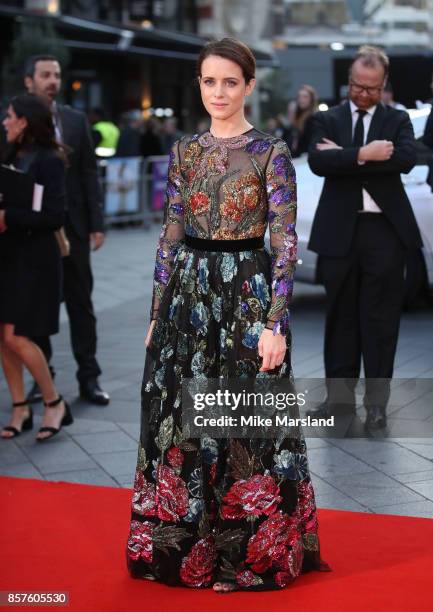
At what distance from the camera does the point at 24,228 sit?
672cm

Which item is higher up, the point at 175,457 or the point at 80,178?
the point at 80,178

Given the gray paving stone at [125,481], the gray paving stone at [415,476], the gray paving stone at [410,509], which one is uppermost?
the gray paving stone at [410,509]

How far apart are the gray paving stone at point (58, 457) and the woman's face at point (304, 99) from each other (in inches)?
292

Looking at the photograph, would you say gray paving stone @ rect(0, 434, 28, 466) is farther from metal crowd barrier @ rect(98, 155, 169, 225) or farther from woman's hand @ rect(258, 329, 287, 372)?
metal crowd barrier @ rect(98, 155, 169, 225)

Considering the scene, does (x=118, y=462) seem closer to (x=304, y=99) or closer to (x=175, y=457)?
(x=175, y=457)

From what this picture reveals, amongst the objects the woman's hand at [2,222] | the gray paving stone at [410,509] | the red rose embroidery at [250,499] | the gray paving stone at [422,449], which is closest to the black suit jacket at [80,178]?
the woman's hand at [2,222]

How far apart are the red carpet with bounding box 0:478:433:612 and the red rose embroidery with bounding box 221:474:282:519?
30 cm

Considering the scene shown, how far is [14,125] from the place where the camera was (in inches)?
265

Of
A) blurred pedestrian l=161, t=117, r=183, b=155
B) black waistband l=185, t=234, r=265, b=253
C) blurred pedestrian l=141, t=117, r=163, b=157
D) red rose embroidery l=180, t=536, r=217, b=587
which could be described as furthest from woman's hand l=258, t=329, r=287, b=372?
blurred pedestrian l=161, t=117, r=183, b=155

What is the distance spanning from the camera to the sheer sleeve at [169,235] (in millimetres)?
4629

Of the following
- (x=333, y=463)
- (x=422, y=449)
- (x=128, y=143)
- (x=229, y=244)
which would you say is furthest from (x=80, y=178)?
(x=128, y=143)

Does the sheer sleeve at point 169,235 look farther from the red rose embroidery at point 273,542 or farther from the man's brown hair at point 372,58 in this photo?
the man's brown hair at point 372,58

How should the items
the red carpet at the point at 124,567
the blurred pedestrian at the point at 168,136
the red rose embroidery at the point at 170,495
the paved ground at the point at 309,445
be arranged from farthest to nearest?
the blurred pedestrian at the point at 168,136 → the paved ground at the point at 309,445 → the red rose embroidery at the point at 170,495 → the red carpet at the point at 124,567

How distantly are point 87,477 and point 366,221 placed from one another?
2.13m
